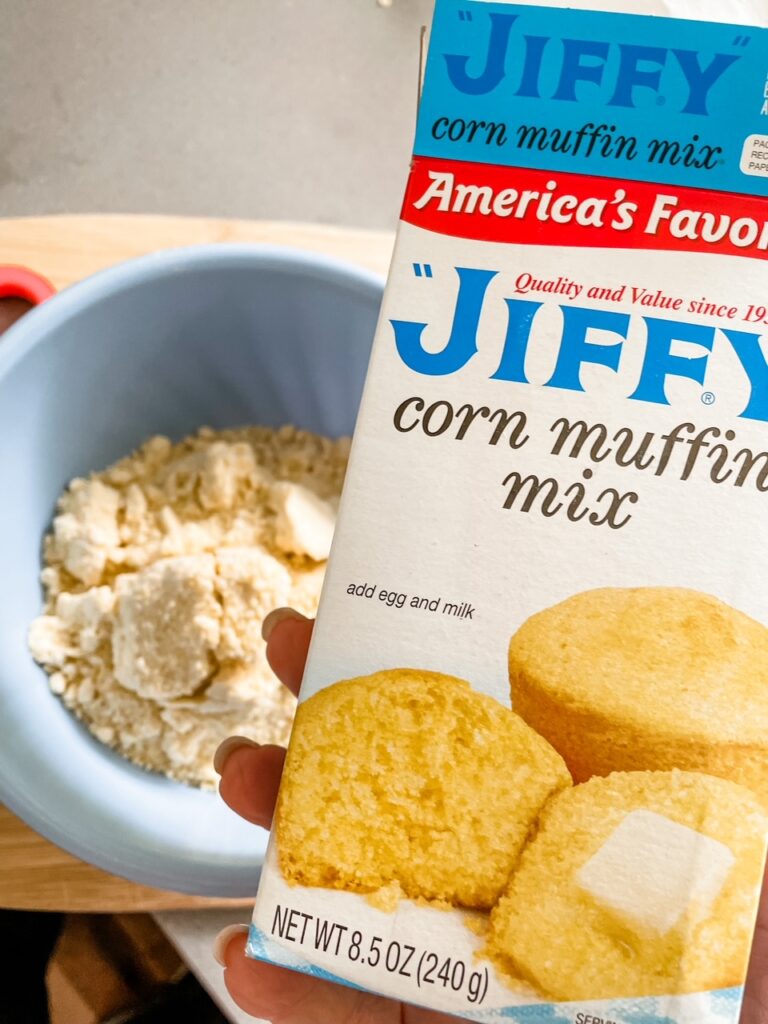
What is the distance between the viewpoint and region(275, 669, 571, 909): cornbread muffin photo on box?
49 cm

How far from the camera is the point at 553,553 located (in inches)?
19.3

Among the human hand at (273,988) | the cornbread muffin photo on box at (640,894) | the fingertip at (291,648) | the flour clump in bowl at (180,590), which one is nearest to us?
the cornbread muffin photo on box at (640,894)

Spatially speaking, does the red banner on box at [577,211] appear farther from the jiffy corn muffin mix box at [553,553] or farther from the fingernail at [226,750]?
the fingernail at [226,750]

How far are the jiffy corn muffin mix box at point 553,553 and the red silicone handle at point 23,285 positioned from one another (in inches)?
21.1

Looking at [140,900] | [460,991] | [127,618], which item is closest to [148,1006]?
[140,900]

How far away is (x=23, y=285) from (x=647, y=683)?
0.72 m

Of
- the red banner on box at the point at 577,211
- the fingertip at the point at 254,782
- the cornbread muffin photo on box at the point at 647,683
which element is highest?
the red banner on box at the point at 577,211

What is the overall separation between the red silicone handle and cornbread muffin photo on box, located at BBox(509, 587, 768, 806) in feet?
2.15

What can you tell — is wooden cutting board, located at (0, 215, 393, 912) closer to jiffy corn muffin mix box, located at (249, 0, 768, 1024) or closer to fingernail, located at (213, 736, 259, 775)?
fingernail, located at (213, 736, 259, 775)

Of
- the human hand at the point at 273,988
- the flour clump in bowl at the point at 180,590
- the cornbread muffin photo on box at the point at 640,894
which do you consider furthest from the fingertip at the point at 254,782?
the cornbread muffin photo on box at the point at 640,894

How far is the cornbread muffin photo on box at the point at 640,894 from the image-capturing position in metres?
0.46

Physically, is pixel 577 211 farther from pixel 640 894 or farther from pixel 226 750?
pixel 226 750

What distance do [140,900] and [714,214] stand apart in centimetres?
77

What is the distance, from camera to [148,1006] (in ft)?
3.34
